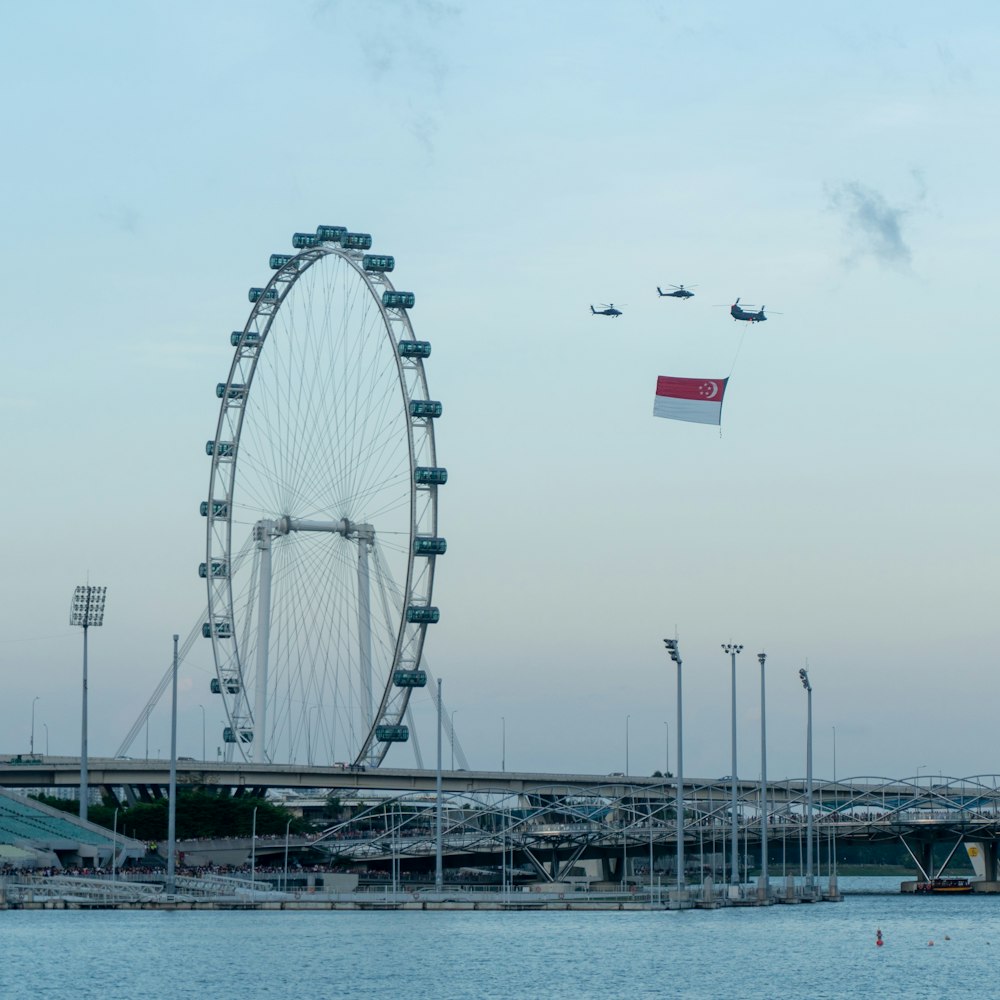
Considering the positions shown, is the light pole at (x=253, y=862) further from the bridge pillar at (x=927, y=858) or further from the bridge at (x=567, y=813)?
the bridge pillar at (x=927, y=858)

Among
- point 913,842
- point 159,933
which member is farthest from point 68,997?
point 913,842

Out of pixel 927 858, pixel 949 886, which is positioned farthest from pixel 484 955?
pixel 927 858

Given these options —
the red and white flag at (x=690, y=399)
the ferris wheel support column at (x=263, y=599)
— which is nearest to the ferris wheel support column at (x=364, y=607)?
the ferris wheel support column at (x=263, y=599)

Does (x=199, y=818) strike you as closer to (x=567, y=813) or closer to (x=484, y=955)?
(x=567, y=813)

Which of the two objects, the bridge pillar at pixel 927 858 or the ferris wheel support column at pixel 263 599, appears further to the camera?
the bridge pillar at pixel 927 858

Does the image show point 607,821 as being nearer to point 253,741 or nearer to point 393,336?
point 253,741
